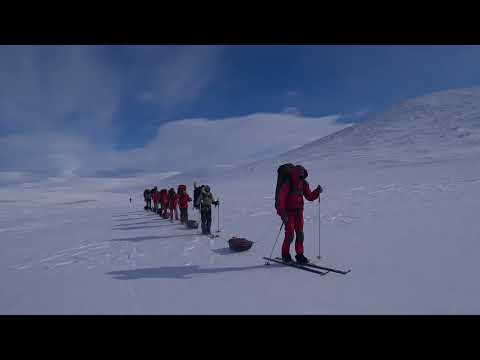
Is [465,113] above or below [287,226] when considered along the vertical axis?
above

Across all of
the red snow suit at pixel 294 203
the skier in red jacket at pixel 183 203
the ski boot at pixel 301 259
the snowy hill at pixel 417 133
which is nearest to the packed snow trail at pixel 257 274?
the ski boot at pixel 301 259

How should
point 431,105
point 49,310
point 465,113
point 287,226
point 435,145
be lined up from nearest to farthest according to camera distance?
1. point 49,310
2. point 287,226
3. point 435,145
4. point 465,113
5. point 431,105

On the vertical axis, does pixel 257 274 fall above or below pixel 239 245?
below

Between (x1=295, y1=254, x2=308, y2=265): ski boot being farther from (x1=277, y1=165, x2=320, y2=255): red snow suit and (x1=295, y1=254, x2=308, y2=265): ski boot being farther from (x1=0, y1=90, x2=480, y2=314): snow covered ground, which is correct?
(x1=0, y1=90, x2=480, y2=314): snow covered ground

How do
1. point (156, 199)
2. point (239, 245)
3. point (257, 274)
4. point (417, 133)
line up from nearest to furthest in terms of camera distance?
point (257, 274)
point (239, 245)
point (156, 199)
point (417, 133)

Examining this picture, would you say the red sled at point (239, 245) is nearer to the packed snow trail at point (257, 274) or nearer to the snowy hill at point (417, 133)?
the packed snow trail at point (257, 274)

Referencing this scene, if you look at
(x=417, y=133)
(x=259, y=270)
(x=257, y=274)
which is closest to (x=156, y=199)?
(x=259, y=270)

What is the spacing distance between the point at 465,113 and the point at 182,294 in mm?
84798

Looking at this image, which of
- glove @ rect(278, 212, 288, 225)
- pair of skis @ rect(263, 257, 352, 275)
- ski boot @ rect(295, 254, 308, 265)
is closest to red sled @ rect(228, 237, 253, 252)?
pair of skis @ rect(263, 257, 352, 275)

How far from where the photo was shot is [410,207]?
1016 cm

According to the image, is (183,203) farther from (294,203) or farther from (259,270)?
(294,203)

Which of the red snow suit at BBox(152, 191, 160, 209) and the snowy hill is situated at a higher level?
the snowy hill
